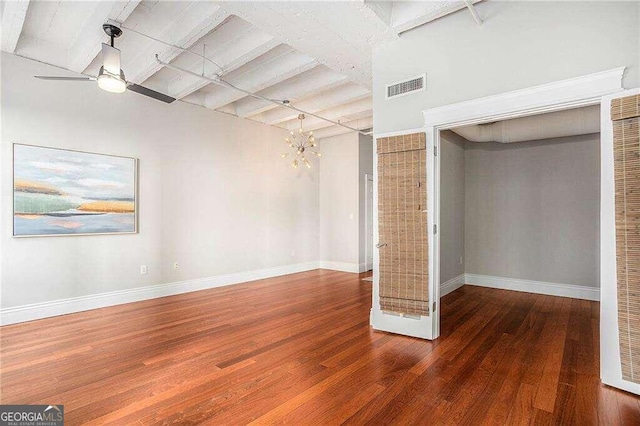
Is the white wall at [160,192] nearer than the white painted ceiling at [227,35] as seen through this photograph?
No

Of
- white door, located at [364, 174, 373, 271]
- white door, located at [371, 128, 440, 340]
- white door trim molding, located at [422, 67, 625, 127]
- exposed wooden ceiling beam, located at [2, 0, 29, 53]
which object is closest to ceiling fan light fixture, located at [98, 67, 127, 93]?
exposed wooden ceiling beam, located at [2, 0, 29, 53]

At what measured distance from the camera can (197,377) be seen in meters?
2.56

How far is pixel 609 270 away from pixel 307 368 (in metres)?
2.48

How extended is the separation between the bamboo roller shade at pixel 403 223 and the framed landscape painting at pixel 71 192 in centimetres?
379

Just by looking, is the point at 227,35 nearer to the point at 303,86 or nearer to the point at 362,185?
the point at 303,86

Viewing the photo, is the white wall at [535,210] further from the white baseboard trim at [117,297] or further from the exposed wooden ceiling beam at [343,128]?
the white baseboard trim at [117,297]

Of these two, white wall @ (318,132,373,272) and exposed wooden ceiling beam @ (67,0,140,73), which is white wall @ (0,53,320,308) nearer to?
exposed wooden ceiling beam @ (67,0,140,73)

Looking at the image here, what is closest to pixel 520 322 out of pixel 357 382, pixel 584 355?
pixel 584 355

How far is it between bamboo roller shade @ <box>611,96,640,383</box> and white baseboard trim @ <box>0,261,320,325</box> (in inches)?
214

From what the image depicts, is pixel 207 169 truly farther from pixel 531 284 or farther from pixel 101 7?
pixel 531 284

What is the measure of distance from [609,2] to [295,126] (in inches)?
215

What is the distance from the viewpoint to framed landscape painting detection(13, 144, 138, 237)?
3.91 m

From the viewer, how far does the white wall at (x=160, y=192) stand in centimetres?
394

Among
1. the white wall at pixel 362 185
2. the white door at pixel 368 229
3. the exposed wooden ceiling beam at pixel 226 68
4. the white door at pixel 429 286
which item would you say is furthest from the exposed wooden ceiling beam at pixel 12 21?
the white door at pixel 368 229
